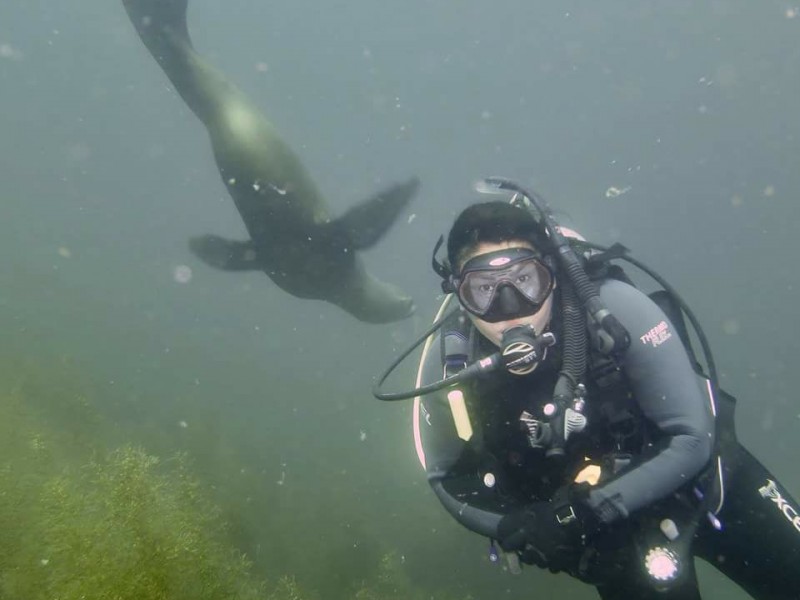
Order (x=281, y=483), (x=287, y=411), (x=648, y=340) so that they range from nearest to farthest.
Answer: (x=648, y=340)
(x=281, y=483)
(x=287, y=411)

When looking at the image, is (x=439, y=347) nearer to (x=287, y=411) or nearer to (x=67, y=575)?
(x=67, y=575)

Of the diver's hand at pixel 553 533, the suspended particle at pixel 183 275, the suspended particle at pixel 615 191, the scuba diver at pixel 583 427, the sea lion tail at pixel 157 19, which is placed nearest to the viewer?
the diver's hand at pixel 553 533

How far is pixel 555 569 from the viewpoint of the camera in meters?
3.01

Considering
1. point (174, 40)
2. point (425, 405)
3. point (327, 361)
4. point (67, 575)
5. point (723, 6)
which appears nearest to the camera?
point (425, 405)

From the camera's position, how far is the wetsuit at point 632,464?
9.80 ft

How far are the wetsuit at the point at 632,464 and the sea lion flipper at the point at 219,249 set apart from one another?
5.31 m

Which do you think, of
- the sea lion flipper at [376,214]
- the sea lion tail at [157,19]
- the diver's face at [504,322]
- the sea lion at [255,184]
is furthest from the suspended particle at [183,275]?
the diver's face at [504,322]

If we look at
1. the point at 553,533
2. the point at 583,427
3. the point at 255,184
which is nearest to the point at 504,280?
the point at 583,427

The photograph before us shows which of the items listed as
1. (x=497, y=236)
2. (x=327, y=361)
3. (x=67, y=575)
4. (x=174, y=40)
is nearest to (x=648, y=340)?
(x=497, y=236)

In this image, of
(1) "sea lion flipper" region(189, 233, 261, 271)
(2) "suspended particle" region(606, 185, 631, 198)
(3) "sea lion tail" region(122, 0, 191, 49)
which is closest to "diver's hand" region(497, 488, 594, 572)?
(1) "sea lion flipper" region(189, 233, 261, 271)

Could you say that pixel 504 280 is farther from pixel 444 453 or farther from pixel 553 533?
pixel 553 533

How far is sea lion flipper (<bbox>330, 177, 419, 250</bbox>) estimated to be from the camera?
27.0 ft

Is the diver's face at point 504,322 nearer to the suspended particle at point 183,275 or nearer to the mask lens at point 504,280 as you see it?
the mask lens at point 504,280

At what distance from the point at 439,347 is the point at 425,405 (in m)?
0.42
